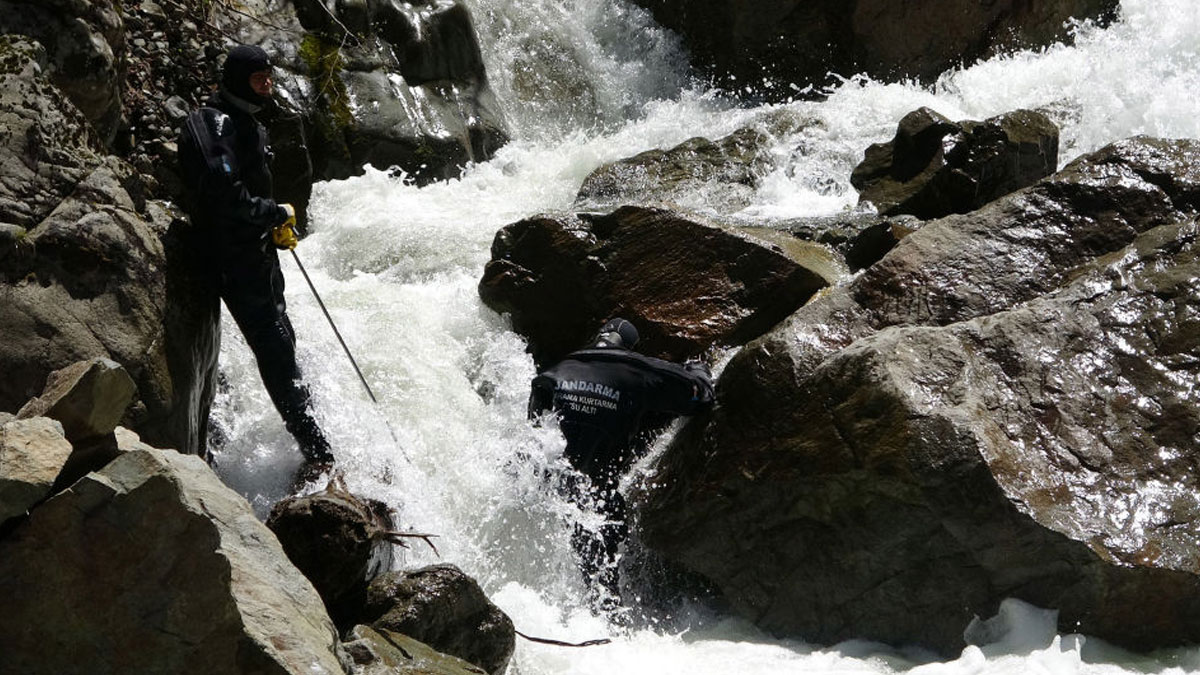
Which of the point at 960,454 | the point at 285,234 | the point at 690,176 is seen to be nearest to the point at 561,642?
the point at 960,454

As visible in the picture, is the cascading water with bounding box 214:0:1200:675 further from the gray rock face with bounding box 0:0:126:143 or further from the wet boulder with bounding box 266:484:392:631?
the gray rock face with bounding box 0:0:126:143

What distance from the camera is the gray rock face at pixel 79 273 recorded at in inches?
210

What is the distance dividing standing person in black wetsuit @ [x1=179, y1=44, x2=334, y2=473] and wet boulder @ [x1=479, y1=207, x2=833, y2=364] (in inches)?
82.9

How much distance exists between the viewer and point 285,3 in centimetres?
1233

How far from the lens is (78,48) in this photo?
686cm

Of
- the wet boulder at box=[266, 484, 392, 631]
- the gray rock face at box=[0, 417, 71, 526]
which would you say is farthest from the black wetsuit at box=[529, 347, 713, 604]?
the gray rock face at box=[0, 417, 71, 526]

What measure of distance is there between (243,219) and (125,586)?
3030 millimetres

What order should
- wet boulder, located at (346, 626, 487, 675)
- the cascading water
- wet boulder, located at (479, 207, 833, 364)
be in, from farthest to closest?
wet boulder, located at (479, 207, 833, 364) < the cascading water < wet boulder, located at (346, 626, 487, 675)

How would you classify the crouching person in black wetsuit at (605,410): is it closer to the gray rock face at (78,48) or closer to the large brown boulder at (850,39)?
the gray rock face at (78,48)

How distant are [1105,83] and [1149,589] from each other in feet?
32.6

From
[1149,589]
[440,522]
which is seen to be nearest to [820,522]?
[1149,589]

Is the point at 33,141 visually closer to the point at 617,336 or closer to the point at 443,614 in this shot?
the point at 443,614

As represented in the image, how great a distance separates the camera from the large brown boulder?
1599 centimetres

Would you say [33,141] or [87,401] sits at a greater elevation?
[33,141]
